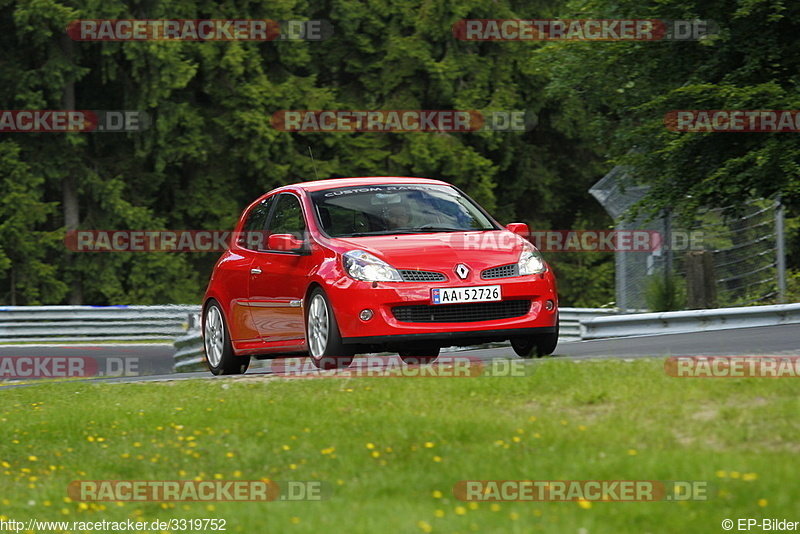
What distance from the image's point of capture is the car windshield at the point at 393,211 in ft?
39.2

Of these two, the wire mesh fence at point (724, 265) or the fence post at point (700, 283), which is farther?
the wire mesh fence at point (724, 265)

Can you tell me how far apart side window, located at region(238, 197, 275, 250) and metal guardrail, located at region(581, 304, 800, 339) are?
14.8ft

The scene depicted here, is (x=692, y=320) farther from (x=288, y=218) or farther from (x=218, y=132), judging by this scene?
(x=218, y=132)

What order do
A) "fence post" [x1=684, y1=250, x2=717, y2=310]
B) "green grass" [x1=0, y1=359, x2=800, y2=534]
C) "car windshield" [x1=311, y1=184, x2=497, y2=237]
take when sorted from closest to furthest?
1. "green grass" [x1=0, y1=359, x2=800, y2=534]
2. "car windshield" [x1=311, y1=184, x2=497, y2=237]
3. "fence post" [x1=684, y1=250, x2=717, y2=310]

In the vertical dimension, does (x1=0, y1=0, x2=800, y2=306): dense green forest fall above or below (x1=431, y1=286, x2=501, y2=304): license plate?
above

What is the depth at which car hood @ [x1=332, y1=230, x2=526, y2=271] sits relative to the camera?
11.1m

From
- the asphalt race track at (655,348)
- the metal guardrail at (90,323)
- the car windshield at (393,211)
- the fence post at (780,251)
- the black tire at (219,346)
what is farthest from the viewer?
the metal guardrail at (90,323)

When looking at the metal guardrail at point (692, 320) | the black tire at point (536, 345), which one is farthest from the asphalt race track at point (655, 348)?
the metal guardrail at point (692, 320)

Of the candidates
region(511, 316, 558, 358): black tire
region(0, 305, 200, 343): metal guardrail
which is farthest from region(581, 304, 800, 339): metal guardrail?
region(0, 305, 200, 343): metal guardrail

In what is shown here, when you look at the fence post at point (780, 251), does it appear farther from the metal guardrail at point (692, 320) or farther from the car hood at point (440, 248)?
the car hood at point (440, 248)

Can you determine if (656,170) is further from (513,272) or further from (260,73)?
(260,73)

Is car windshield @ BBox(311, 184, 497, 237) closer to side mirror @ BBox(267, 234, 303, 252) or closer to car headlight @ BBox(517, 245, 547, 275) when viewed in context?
side mirror @ BBox(267, 234, 303, 252)

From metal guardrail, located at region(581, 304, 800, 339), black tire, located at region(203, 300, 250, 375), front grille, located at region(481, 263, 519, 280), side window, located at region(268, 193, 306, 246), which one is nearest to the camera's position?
front grille, located at region(481, 263, 519, 280)

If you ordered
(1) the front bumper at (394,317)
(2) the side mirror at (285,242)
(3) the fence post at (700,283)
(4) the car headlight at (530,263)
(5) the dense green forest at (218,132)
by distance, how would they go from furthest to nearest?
1. (5) the dense green forest at (218,132)
2. (3) the fence post at (700,283)
3. (2) the side mirror at (285,242)
4. (4) the car headlight at (530,263)
5. (1) the front bumper at (394,317)
